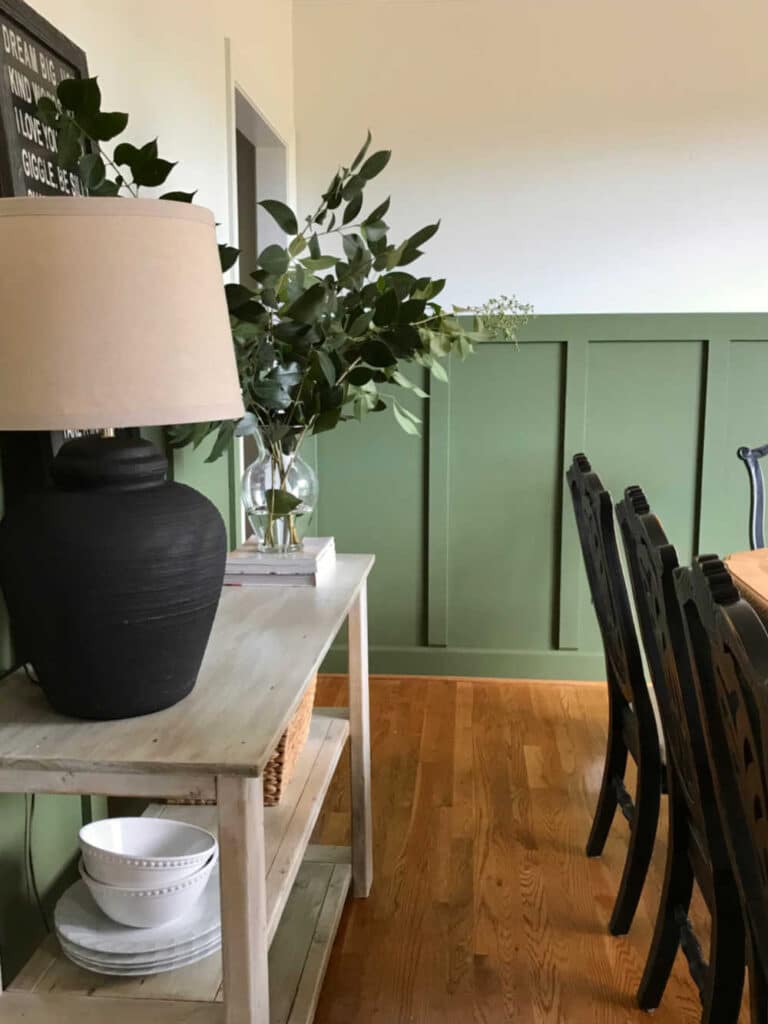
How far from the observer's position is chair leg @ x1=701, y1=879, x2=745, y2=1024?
1.42 m

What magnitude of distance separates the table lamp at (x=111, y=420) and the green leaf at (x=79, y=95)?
33 centimetres

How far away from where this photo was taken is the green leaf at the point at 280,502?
178cm

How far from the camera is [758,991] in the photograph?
1170mm

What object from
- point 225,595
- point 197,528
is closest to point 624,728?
point 225,595

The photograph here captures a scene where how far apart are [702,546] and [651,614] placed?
2.06 meters

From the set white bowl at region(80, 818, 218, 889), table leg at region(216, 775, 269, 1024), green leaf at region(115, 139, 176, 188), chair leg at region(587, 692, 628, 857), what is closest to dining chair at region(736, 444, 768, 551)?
chair leg at region(587, 692, 628, 857)

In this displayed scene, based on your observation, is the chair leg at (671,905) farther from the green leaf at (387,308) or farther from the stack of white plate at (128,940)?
the green leaf at (387,308)

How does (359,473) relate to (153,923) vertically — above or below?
above

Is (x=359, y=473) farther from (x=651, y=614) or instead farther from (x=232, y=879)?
(x=232, y=879)

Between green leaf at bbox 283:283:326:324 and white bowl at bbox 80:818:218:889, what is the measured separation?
0.89 metres

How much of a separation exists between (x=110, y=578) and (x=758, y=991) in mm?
959

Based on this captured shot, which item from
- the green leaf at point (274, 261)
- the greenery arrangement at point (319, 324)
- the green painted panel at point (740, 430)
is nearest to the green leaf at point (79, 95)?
the greenery arrangement at point (319, 324)

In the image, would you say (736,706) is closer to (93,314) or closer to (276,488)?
(93,314)

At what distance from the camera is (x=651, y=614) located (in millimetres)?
1606
